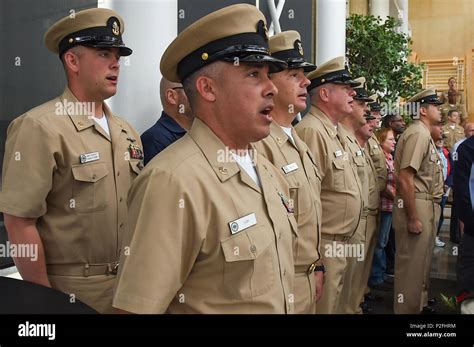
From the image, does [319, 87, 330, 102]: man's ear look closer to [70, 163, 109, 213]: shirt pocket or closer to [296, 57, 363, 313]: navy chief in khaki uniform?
[296, 57, 363, 313]: navy chief in khaki uniform

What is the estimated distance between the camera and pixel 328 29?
12.7 ft

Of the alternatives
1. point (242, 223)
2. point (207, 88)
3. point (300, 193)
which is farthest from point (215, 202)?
point (300, 193)

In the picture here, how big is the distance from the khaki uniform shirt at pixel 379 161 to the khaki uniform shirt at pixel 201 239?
8.51 ft

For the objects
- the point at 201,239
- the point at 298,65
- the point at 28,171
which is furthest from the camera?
the point at 298,65

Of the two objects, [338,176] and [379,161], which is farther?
[379,161]

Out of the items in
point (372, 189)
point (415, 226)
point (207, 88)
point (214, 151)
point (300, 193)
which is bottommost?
point (415, 226)

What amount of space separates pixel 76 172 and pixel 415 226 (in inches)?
82.7

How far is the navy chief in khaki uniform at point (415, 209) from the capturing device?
2.90 metres

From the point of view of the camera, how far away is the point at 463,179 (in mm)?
1640

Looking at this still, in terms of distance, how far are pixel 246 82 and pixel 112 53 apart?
516 mm

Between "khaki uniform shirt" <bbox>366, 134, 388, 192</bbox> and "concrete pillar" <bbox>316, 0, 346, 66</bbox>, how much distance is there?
726mm

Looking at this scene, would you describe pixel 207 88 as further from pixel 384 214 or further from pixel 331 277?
pixel 384 214

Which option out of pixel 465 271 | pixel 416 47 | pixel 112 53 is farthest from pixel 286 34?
pixel 416 47

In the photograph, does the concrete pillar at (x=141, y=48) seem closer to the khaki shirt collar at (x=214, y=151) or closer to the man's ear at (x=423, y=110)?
the khaki shirt collar at (x=214, y=151)
